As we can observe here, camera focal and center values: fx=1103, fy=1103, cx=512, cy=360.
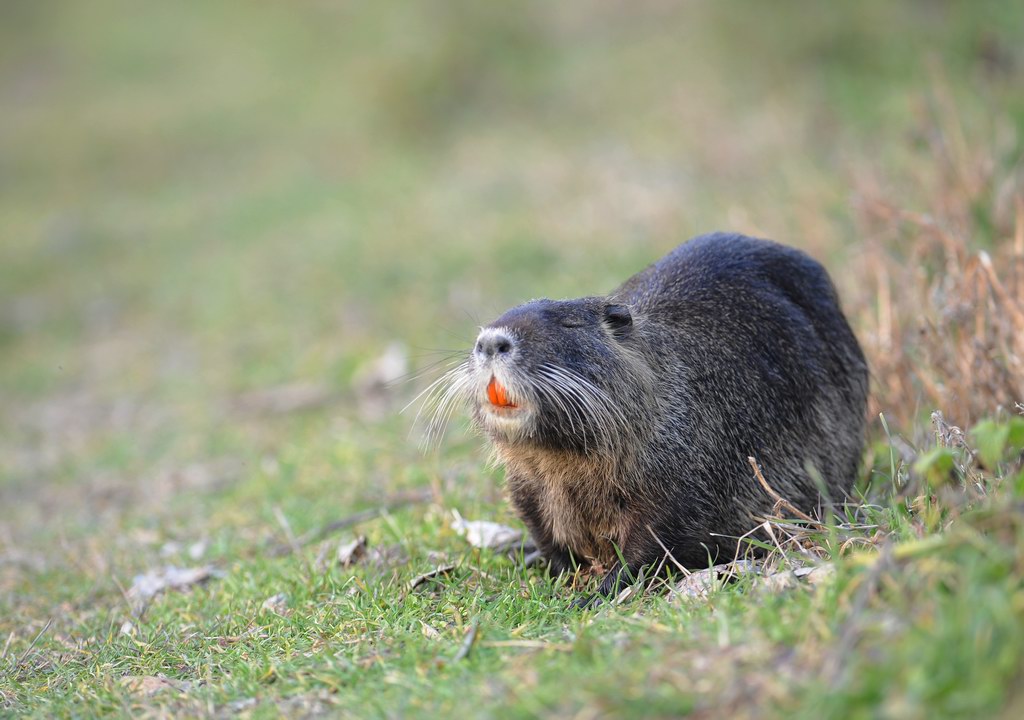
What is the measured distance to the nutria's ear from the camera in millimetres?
3230

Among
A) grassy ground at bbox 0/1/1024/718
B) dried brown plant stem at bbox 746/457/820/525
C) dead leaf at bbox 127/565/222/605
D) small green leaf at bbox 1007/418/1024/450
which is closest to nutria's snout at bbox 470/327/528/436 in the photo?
grassy ground at bbox 0/1/1024/718

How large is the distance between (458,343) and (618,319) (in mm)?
2976

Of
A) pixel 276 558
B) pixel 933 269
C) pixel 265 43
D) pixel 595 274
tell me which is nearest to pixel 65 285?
pixel 595 274

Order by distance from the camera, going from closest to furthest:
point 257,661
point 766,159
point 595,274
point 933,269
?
point 257,661 → point 933,269 → point 595,274 → point 766,159

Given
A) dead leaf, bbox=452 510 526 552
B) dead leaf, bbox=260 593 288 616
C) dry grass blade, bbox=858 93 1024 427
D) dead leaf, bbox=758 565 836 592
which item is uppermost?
dry grass blade, bbox=858 93 1024 427

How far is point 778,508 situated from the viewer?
3049 millimetres

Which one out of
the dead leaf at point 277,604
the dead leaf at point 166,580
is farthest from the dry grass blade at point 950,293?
the dead leaf at point 166,580

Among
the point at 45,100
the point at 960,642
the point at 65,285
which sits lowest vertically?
the point at 65,285

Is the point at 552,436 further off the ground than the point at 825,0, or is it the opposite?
the point at 825,0

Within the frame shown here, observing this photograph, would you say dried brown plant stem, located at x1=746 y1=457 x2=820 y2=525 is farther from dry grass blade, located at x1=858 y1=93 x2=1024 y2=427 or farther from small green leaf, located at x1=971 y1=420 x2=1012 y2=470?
dry grass blade, located at x1=858 y1=93 x2=1024 y2=427

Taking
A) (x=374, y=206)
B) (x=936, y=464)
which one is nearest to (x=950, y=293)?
(x=936, y=464)

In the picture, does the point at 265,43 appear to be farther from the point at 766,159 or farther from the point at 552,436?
the point at 552,436

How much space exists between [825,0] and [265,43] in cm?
1217

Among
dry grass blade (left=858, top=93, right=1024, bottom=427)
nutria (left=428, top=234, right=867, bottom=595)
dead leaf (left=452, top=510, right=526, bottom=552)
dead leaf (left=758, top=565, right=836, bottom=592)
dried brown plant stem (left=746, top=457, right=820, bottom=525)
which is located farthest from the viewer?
dry grass blade (left=858, top=93, right=1024, bottom=427)
